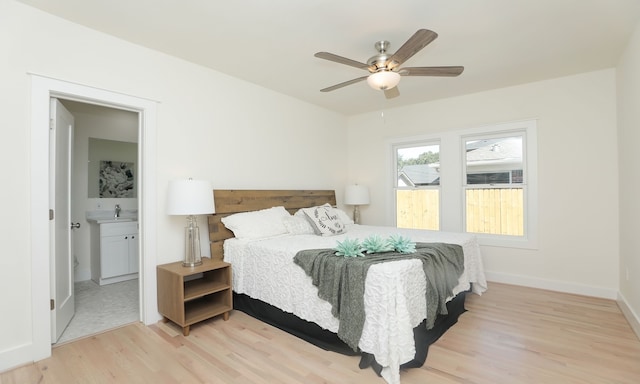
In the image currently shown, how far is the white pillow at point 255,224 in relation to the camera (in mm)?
3135

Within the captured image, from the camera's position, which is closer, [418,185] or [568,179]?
[568,179]

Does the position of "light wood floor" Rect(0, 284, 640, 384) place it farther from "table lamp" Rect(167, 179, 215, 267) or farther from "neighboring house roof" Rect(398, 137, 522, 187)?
"neighboring house roof" Rect(398, 137, 522, 187)

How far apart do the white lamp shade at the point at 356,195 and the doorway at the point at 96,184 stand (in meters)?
3.09

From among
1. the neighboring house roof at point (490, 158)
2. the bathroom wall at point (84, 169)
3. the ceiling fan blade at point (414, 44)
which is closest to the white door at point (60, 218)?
the bathroom wall at point (84, 169)

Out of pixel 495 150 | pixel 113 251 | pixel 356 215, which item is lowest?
pixel 113 251

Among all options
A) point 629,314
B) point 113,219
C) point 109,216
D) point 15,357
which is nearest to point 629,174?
point 629,314

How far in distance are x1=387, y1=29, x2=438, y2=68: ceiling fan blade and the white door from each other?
266 cm

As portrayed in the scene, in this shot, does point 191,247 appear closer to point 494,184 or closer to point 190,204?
point 190,204

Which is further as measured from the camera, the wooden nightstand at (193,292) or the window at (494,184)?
the window at (494,184)

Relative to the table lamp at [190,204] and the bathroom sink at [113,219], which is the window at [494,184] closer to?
the table lamp at [190,204]

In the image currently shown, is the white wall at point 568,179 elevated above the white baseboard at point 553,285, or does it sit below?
above

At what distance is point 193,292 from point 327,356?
1.28m

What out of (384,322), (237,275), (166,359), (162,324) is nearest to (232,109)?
(237,275)

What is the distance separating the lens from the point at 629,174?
2.84 m
